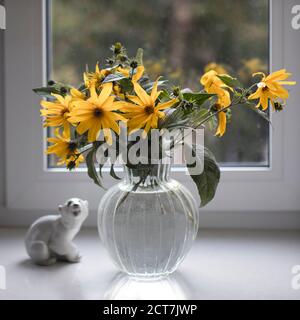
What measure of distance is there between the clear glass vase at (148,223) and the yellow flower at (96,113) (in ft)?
0.41

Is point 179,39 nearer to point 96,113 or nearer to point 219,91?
point 219,91

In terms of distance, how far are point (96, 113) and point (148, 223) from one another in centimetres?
19

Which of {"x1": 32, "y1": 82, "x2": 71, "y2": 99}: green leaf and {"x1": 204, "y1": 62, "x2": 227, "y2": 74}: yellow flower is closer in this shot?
{"x1": 32, "y1": 82, "x2": 71, "y2": 99}: green leaf

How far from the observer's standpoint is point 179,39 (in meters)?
1.20

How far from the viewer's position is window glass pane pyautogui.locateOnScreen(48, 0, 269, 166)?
1.18 m

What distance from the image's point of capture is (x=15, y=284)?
34.1 inches

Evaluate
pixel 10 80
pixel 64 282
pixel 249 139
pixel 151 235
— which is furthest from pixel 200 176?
pixel 10 80

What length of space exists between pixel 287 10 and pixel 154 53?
0.94ft

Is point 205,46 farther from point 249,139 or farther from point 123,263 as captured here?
point 123,263

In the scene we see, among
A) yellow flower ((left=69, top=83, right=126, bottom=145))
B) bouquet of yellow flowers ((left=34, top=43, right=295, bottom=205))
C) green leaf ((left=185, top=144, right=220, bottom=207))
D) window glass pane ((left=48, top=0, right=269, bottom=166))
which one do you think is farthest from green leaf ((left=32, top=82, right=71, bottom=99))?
window glass pane ((left=48, top=0, right=269, bottom=166))

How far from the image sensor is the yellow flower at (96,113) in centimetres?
74

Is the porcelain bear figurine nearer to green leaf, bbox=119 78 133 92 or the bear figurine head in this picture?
the bear figurine head

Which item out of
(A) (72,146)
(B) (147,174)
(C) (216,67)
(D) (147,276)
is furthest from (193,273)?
(C) (216,67)

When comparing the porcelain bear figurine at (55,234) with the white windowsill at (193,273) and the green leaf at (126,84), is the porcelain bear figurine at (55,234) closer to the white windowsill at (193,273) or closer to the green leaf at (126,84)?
the white windowsill at (193,273)
